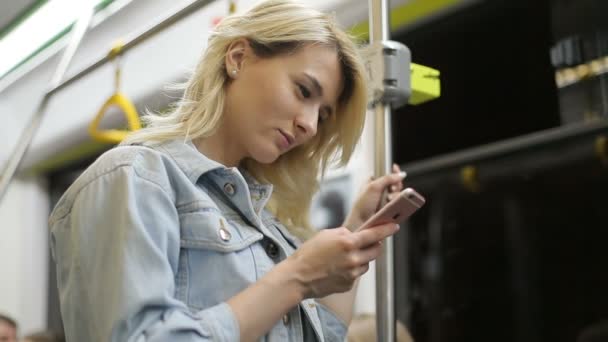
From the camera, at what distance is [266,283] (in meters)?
0.82

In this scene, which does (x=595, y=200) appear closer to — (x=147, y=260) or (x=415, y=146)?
(x=415, y=146)

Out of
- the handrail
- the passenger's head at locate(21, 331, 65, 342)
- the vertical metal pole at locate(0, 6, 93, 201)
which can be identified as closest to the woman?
the handrail

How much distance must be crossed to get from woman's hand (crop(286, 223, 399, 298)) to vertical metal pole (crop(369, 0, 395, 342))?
0.39ft

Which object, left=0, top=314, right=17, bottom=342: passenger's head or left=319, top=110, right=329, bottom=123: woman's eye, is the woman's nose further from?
left=0, top=314, right=17, bottom=342: passenger's head

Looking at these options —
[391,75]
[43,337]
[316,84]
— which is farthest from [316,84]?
[43,337]

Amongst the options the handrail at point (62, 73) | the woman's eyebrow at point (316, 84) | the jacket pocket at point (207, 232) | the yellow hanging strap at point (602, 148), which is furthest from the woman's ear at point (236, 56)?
the yellow hanging strap at point (602, 148)

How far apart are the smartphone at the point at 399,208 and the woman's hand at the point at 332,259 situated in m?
0.01

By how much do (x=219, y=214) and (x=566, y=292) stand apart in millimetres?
991

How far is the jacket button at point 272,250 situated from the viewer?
98 cm

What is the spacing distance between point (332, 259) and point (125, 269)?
0.81 feet

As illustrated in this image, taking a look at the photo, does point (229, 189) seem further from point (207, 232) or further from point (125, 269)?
point (125, 269)

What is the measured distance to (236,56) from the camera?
3.42 feet

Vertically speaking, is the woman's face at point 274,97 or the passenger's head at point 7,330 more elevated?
the woman's face at point 274,97

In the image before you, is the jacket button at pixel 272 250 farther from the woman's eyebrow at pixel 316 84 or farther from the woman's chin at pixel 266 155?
the woman's eyebrow at pixel 316 84
